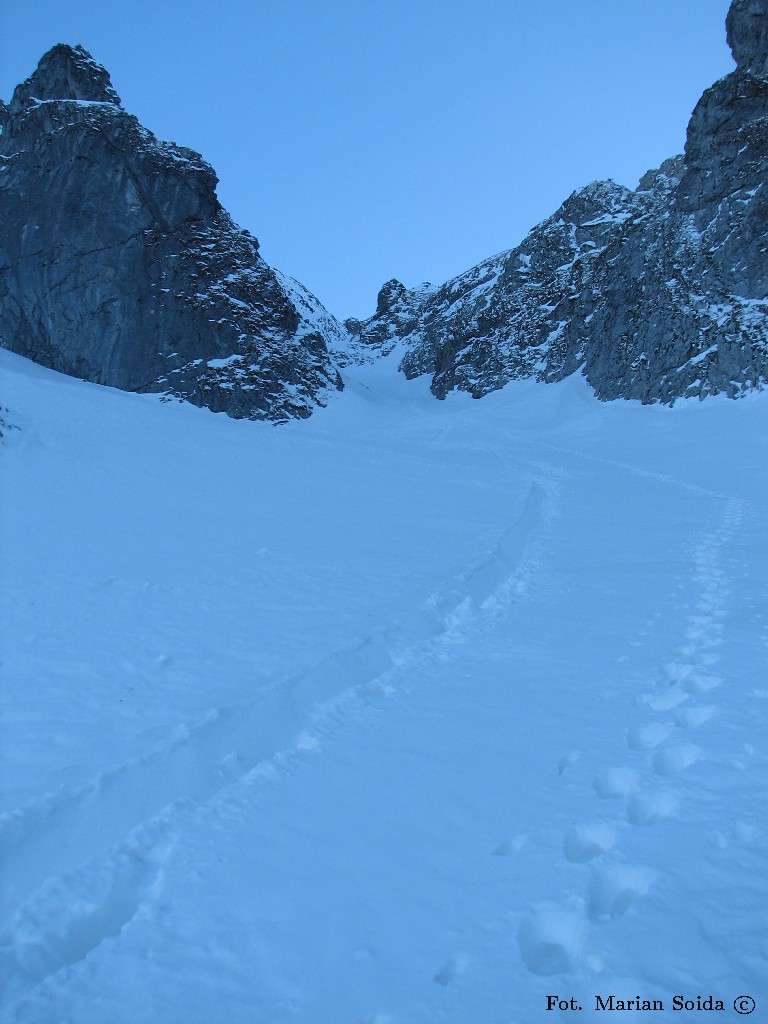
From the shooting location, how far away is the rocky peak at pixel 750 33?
4228 centimetres

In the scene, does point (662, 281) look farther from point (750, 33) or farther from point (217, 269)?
point (217, 269)

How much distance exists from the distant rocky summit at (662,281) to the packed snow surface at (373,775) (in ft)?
105

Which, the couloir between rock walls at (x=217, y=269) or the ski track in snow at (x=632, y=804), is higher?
the couloir between rock walls at (x=217, y=269)

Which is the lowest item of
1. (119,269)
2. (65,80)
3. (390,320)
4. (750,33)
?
(119,269)

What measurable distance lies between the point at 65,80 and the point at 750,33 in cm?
5679

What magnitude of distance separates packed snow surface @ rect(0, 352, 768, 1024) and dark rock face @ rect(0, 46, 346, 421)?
146ft

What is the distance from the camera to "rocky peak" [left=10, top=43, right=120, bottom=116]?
5631 centimetres

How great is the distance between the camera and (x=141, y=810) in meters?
4.16

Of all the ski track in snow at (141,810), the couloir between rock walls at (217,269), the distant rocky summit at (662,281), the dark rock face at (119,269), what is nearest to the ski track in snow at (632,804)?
the ski track in snow at (141,810)

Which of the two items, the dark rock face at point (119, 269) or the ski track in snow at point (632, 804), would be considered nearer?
the ski track in snow at point (632, 804)

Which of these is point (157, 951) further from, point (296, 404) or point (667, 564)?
point (296, 404)

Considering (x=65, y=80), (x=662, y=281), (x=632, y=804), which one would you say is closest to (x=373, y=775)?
(x=632, y=804)

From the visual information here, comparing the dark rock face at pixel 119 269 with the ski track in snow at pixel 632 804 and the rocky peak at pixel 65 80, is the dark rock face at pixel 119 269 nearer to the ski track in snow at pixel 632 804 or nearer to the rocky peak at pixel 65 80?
the rocky peak at pixel 65 80

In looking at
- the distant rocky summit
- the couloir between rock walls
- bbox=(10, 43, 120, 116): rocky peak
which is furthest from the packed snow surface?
bbox=(10, 43, 120, 116): rocky peak
